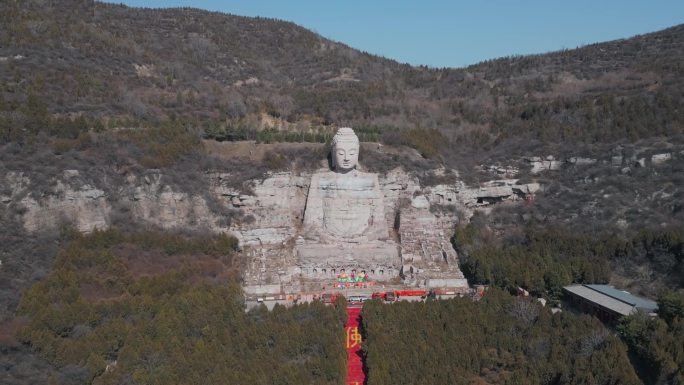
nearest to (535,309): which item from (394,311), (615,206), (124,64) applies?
(394,311)

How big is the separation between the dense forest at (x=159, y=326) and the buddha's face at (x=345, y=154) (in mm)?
8097

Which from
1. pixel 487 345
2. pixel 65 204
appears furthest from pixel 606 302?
Result: pixel 65 204

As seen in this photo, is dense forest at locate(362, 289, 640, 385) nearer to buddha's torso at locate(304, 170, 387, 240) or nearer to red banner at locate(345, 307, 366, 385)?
red banner at locate(345, 307, 366, 385)

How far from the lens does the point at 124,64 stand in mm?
43312

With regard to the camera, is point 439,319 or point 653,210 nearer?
point 439,319

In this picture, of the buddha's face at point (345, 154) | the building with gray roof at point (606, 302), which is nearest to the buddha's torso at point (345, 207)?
the buddha's face at point (345, 154)

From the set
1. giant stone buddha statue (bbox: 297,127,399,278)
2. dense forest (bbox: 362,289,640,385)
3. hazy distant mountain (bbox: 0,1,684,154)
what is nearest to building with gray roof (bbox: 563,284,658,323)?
dense forest (bbox: 362,289,640,385)

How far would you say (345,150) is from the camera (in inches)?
1255

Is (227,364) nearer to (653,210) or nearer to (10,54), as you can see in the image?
(653,210)

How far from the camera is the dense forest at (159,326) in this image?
20.0 meters

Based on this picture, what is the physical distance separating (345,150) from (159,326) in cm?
1349

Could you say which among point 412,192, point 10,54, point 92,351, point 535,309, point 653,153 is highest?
point 10,54

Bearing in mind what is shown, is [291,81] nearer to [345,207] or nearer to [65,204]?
[345,207]

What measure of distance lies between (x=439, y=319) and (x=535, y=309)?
12.1 ft
